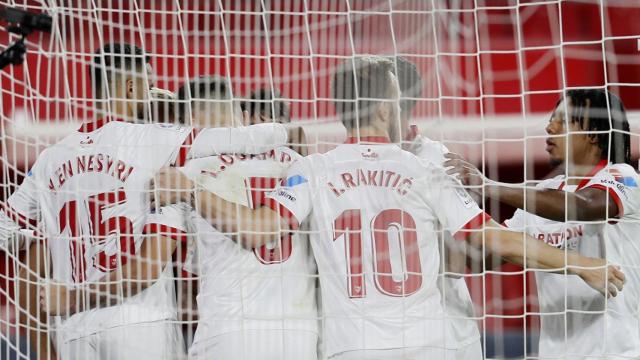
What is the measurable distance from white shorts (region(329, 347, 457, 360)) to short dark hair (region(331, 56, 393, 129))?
66cm

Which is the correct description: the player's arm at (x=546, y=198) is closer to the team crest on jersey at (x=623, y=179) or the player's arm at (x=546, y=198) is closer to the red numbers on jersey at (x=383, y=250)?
the team crest on jersey at (x=623, y=179)

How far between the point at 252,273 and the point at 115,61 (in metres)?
0.77

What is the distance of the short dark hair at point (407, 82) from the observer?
9.00 ft

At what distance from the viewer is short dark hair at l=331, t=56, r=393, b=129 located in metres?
2.71

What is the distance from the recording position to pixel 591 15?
358 cm

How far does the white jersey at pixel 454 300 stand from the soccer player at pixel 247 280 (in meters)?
0.38

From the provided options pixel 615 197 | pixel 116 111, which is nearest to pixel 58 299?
pixel 116 111

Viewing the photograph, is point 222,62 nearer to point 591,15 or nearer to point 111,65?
point 111,65

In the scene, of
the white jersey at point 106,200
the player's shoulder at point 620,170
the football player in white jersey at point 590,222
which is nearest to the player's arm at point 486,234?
the football player in white jersey at point 590,222

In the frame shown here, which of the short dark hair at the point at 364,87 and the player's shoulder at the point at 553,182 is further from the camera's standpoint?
the player's shoulder at the point at 553,182

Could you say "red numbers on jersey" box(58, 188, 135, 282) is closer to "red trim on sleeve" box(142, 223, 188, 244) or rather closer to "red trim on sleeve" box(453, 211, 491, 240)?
"red trim on sleeve" box(142, 223, 188, 244)

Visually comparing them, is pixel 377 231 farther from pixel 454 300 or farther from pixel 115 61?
pixel 115 61

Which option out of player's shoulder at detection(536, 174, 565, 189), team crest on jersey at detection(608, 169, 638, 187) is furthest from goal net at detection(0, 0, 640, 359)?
team crest on jersey at detection(608, 169, 638, 187)

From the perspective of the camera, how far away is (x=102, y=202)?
285cm
